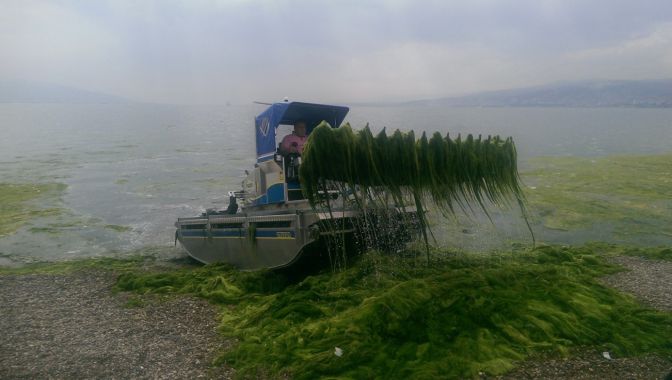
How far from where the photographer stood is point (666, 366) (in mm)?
6129

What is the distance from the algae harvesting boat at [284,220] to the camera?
9117 millimetres

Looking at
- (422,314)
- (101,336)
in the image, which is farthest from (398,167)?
(101,336)

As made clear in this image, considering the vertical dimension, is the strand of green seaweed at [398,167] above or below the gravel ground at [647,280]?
above

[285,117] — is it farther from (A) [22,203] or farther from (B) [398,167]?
(A) [22,203]

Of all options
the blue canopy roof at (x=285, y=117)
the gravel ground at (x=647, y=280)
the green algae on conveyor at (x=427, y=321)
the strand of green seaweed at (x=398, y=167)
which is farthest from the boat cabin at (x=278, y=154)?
the gravel ground at (x=647, y=280)

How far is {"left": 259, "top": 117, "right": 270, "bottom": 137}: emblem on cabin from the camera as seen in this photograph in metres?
10.9

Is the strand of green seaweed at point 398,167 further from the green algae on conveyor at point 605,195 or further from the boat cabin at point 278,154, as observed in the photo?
the green algae on conveyor at point 605,195

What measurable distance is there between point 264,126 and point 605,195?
1634 centimetres

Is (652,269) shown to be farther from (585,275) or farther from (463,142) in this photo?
(463,142)

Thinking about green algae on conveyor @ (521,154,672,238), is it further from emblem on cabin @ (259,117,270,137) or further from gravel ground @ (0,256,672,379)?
emblem on cabin @ (259,117,270,137)

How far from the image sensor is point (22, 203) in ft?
76.7

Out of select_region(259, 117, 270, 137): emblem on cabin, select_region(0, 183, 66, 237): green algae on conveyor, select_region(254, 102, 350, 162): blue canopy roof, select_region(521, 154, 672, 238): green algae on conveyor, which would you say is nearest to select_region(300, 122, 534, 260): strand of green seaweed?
select_region(254, 102, 350, 162): blue canopy roof

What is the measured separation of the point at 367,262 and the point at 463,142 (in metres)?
3.18

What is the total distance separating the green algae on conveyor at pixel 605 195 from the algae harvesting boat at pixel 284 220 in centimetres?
962
